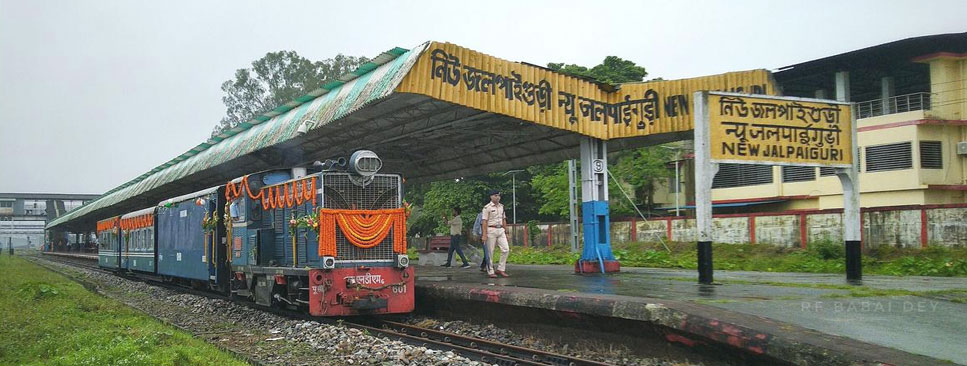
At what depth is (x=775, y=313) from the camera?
8.24 m

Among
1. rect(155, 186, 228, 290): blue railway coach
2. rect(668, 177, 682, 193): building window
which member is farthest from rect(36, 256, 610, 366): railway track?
rect(668, 177, 682, 193): building window

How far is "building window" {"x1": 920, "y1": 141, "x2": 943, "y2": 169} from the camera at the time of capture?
91.2 feet

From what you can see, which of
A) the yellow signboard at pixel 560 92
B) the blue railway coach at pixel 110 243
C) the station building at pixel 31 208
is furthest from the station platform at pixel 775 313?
the station building at pixel 31 208

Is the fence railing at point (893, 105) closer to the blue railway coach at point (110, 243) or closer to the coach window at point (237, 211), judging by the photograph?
the coach window at point (237, 211)

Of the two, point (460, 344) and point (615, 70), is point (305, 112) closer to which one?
point (460, 344)

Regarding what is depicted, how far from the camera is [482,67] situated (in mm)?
13703

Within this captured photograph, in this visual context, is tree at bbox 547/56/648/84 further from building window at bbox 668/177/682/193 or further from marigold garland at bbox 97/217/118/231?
marigold garland at bbox 97/217/118/231

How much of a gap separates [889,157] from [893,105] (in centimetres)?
260

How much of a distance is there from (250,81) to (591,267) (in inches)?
2186

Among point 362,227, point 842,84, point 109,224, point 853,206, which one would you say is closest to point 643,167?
point 842,84

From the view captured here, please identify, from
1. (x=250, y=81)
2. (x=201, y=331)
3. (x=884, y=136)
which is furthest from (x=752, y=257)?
(x=250, y=81)

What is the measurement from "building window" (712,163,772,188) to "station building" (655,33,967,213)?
6.27 feet

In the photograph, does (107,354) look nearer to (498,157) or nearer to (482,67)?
(482,67)

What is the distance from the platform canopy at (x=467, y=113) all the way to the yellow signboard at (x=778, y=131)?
10.4ft
